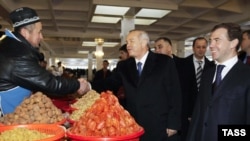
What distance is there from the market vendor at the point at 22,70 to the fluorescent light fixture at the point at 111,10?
4.42 metres

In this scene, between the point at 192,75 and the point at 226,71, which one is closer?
the point at 226,71

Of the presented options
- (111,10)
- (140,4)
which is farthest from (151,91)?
(111,10)

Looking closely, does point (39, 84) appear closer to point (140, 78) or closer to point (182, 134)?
point (140, 78)

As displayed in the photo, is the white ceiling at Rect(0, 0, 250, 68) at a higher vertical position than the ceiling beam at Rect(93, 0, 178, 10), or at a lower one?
higher

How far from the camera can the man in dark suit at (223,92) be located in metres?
1.92

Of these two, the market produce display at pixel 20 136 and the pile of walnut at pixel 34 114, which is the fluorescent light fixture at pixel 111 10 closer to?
the pile of walnut at pixel 34 114

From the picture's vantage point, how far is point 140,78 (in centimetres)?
264

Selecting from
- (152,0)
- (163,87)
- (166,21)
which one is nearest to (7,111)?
(163,87)

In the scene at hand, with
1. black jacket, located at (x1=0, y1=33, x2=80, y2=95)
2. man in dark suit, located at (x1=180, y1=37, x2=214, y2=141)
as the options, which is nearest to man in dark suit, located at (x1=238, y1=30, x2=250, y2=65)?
man in dark suit, located at (x1=180, y1=37, x2=214, y2=141)

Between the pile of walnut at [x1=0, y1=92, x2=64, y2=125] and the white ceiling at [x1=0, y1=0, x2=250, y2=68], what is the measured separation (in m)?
4.56

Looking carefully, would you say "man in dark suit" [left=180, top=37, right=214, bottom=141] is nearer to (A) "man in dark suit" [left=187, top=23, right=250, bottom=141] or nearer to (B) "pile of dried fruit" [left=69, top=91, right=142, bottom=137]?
(A) "man in dark suit" [left=187, top=23, right=250, bottom=141]

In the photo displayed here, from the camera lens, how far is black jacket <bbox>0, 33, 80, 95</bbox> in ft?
6.33

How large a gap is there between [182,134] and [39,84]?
2.46 meters

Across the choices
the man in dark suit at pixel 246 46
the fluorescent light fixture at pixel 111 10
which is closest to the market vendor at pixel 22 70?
the man in dark suit at pixel 246 46
